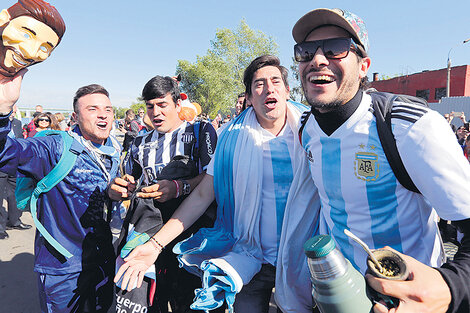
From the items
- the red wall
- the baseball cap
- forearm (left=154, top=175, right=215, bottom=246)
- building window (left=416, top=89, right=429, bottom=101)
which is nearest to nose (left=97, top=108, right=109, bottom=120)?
forearm (left=154, top=175, right=215, bottom=246)

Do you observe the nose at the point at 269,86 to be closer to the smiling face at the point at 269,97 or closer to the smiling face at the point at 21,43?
the smiling face at the point at 269,97

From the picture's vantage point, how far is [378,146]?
49.1 inches

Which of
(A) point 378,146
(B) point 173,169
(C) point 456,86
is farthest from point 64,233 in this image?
(C) point 456,86

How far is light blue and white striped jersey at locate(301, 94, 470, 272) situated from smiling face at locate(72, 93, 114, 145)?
69.6 inches

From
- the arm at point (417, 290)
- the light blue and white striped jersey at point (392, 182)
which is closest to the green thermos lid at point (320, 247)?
the arm at point (417, 290)

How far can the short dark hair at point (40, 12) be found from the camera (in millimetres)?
1186

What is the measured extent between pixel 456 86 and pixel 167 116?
28281 millimetres

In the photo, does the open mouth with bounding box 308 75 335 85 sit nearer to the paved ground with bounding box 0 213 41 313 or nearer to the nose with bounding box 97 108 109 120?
the nose with bounding box 97 108 109 120

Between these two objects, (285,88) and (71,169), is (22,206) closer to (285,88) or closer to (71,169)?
(71,169)

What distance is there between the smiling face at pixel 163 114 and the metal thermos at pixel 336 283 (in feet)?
6.04

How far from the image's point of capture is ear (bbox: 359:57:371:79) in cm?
145

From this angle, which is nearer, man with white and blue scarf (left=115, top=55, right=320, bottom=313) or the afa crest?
the afa crest

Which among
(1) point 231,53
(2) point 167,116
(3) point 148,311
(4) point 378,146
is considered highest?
(1) point 231,53

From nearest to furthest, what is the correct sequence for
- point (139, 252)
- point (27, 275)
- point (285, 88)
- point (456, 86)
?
point (139, 252), point (285, 88), point (27, 275), point (456, 86)
